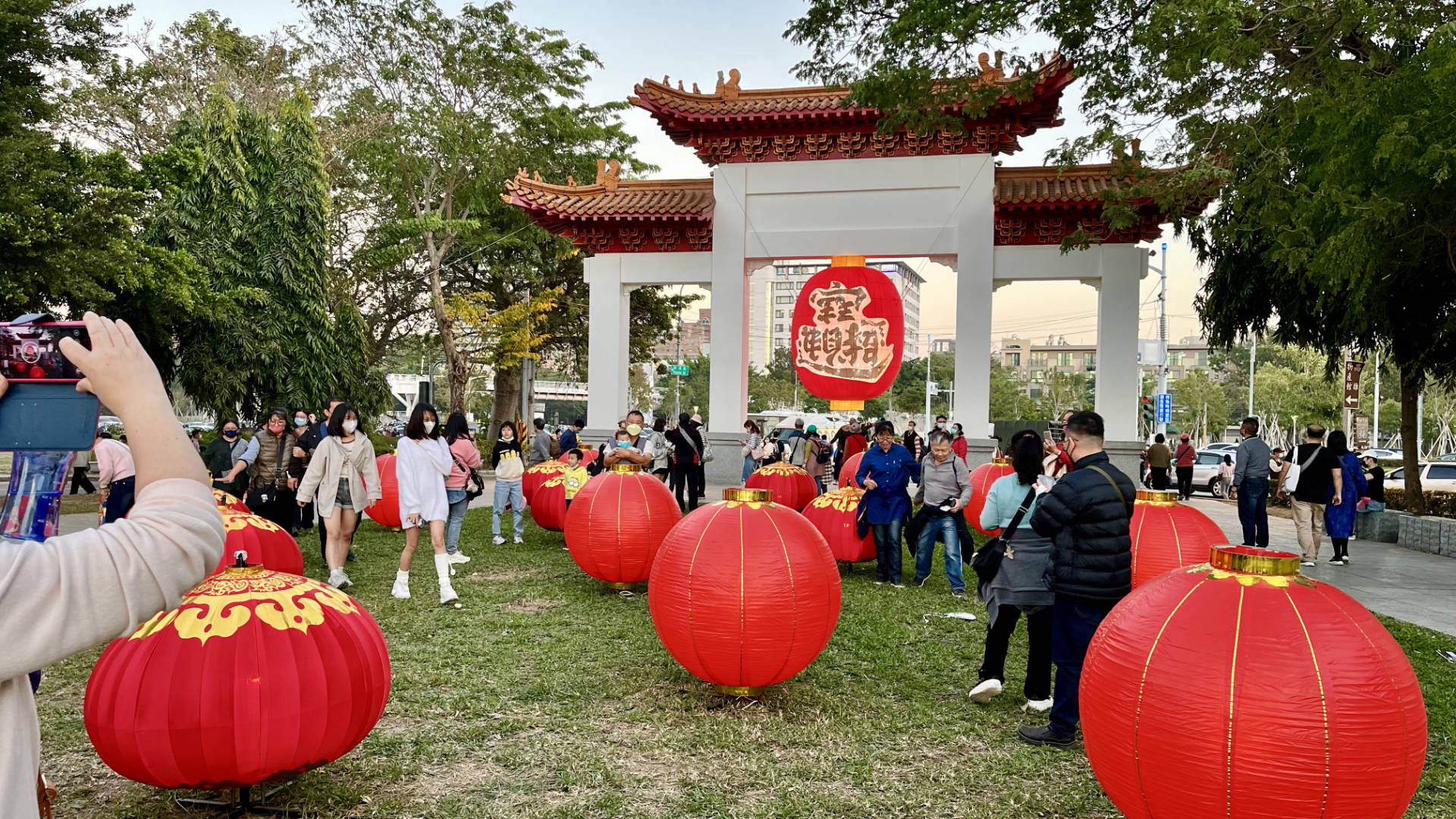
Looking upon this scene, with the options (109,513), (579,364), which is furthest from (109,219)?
(579,364)

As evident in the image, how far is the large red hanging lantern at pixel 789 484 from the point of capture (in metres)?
11.7

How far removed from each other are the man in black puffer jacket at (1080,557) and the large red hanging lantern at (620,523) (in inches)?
152

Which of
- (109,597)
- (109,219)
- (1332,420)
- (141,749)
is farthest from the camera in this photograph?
(1332,420)

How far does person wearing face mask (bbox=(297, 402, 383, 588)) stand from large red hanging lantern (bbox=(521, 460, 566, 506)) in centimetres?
350

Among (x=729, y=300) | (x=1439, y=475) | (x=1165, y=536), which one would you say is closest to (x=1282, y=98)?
(x=1165, y=536)

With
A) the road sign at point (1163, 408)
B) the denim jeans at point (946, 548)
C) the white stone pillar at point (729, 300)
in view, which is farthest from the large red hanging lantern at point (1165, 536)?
the road sign at point (1163, 408)

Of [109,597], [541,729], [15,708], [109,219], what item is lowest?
[541,729]

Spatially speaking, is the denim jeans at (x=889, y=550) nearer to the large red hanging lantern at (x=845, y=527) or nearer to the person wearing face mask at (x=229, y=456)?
the large red hanging lantern at (x=845, y=527)

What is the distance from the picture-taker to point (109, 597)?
4.82 ft

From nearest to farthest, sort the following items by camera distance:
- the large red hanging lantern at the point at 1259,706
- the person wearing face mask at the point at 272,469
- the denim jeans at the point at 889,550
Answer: the large red hanging lantern at the point at 1259,706, the denim jeans at the point at 889,550, the person wearing face mask at the point at 272,469

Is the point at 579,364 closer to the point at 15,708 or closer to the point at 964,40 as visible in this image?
the point at 964,40

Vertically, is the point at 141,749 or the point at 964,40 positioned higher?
the point at 964,40

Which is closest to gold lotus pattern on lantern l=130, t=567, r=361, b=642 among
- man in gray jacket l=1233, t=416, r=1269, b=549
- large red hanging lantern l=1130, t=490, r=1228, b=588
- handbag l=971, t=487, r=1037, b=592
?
handbag l=971, t=487, r=1037, b=592

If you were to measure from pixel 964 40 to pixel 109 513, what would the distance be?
29.2 feet
